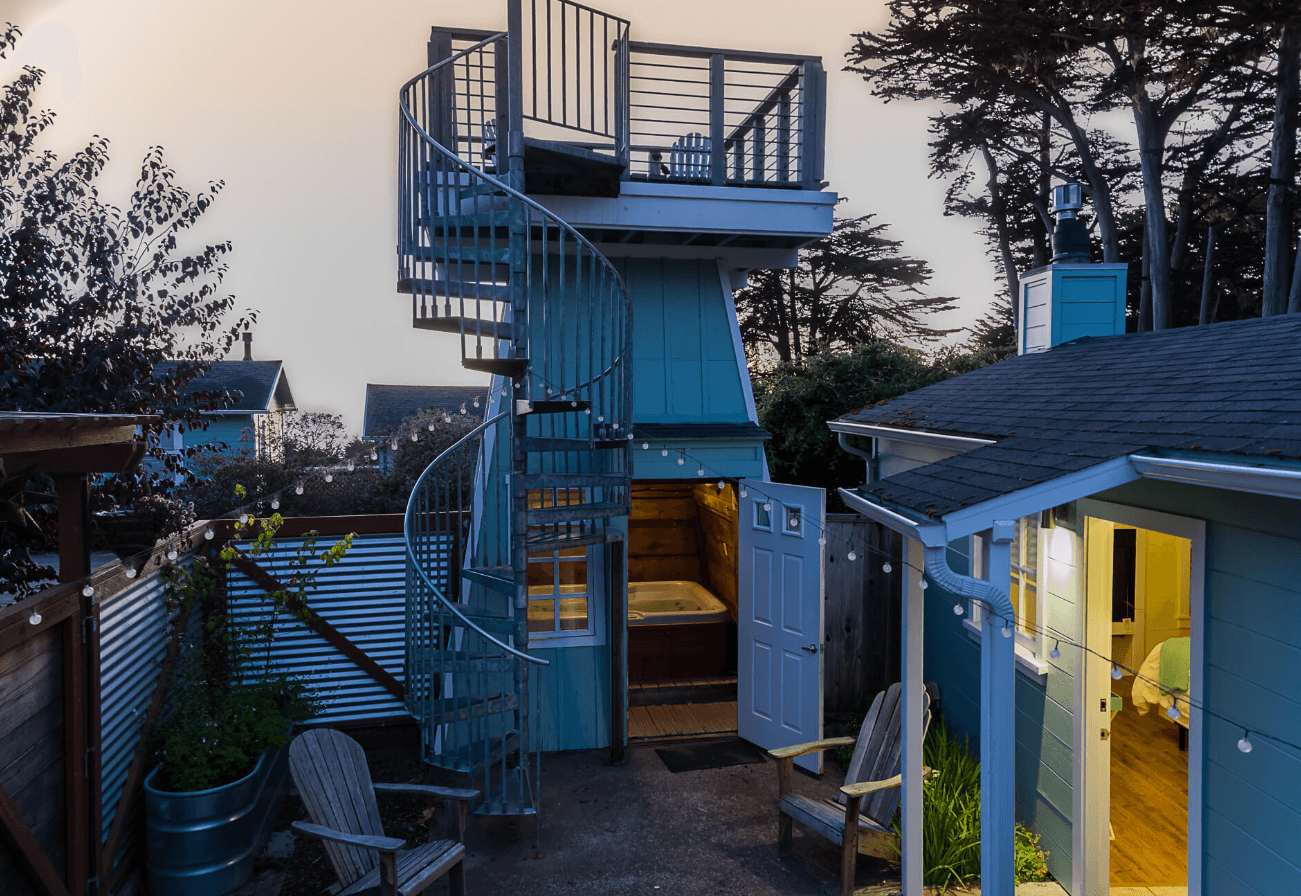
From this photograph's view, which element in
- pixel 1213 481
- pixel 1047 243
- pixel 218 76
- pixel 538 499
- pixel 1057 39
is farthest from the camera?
pixel 1047 243

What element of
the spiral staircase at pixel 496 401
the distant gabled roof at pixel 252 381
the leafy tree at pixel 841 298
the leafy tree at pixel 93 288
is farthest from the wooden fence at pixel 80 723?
the distant gabled roof at pixel 252 381

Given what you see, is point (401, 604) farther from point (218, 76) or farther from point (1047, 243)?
point (1047, 243)

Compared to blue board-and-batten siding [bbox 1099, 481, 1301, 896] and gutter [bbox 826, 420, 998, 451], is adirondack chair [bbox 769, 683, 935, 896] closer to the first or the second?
blue board-and-batten siding [bbox 1099, 481, 1301, 896]

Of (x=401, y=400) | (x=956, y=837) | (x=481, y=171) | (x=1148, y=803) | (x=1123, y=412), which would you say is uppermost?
(x=481, y=171)

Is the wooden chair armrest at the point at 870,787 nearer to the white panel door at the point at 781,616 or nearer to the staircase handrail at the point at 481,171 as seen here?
the white panel door at the point at 781,616

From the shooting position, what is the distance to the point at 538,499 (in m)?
6.18

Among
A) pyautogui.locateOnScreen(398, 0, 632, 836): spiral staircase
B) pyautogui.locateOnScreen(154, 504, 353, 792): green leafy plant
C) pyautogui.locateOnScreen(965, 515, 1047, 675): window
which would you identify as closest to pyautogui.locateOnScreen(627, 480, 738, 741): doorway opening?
pyautogui.locateOnScreen(398, 0, 632, 836): spiral staircase

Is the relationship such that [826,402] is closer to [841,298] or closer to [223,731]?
[223,731]

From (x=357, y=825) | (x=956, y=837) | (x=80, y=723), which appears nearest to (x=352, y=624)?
(x=357, y=825)

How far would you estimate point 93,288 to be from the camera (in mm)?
4727

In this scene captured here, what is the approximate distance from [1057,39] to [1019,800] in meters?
11.5

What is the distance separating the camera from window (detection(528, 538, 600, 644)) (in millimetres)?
5898

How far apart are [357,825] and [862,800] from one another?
2.47m

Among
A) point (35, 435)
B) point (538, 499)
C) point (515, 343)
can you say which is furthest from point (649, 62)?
point (35, 435)
